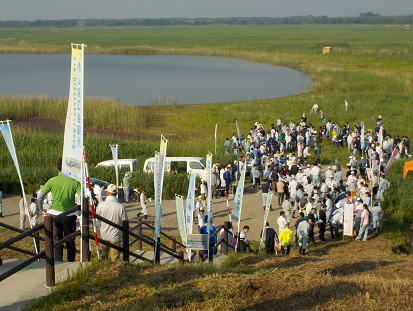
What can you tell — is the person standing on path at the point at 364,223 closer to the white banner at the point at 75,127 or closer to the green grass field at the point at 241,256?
the green grass field at the point at 241,256

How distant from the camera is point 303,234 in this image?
42.1 feet

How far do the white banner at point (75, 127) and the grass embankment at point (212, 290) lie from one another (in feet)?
4.85

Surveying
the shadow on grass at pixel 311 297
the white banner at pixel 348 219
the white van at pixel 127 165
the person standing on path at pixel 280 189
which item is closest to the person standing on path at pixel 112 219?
the shadow on grass at pixel 311 297

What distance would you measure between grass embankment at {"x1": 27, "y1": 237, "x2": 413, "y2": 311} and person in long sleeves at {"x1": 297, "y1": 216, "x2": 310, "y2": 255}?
18.3ft

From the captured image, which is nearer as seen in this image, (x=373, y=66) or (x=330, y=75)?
(x=330, y=75)

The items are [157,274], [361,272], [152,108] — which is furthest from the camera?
[152,108]

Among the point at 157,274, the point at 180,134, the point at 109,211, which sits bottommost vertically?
the point at 180,134

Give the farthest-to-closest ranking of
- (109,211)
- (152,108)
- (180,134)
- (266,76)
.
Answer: (266,76) < (152,108) < (180,134) < (109,211)

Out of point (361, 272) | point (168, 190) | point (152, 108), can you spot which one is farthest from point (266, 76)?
point (361, 272)

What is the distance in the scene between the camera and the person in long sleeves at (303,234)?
12.7 m

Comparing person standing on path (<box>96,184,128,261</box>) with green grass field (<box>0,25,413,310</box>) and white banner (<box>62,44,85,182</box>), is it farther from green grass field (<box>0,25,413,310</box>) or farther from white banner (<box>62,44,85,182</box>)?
white banner (<box>62,44,85,182</box>)

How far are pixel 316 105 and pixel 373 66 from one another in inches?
1439

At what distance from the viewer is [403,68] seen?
213 feet

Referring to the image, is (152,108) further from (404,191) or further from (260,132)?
(404,191)
